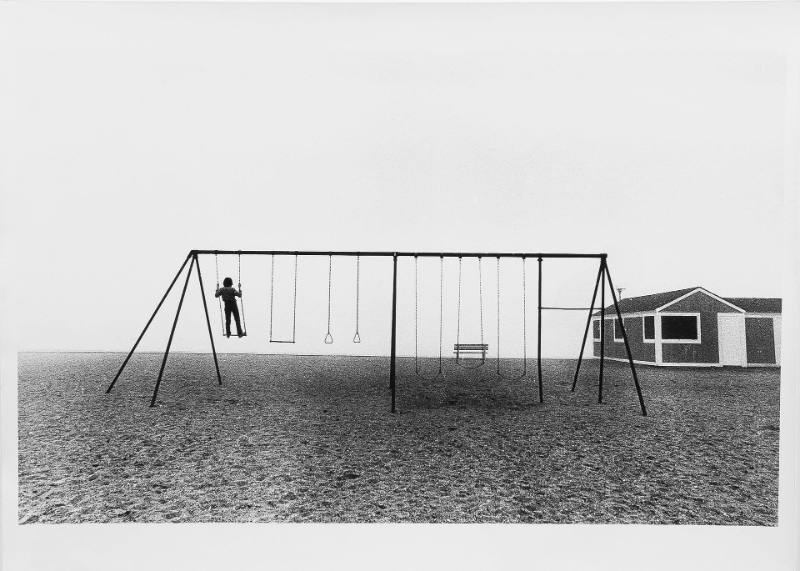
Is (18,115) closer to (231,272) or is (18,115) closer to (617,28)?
(231,272)

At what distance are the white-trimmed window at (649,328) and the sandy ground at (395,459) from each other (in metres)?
3.62

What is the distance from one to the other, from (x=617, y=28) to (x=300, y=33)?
195 cm

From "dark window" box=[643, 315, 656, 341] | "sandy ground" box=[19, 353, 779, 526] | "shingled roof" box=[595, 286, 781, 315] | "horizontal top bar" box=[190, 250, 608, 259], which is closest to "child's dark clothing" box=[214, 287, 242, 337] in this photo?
"horizontal top bar" box=[190, 250, 608, 259]

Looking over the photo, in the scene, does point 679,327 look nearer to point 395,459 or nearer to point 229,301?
point 395,459

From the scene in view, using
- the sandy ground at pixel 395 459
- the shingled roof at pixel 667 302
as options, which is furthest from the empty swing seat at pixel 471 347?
the shingled roof at pixel 667 302

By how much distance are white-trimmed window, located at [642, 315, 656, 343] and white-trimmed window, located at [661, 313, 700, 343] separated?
0.15m

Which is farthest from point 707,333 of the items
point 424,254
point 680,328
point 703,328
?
point 424,254

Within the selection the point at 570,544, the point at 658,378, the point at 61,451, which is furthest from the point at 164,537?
the point at 658,378

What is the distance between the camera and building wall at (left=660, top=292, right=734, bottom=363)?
29.3 feet

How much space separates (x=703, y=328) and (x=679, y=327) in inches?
15.8

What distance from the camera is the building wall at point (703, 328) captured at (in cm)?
894

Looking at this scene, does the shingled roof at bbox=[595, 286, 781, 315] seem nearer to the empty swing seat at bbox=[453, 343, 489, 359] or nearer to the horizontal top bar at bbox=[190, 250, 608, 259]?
the empty swing seat at bbox=[453, 343, 489, 359]

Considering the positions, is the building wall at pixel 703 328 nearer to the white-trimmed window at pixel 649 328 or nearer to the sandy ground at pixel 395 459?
the white-trimmed window at pixel 649 328

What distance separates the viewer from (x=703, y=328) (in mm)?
9008
